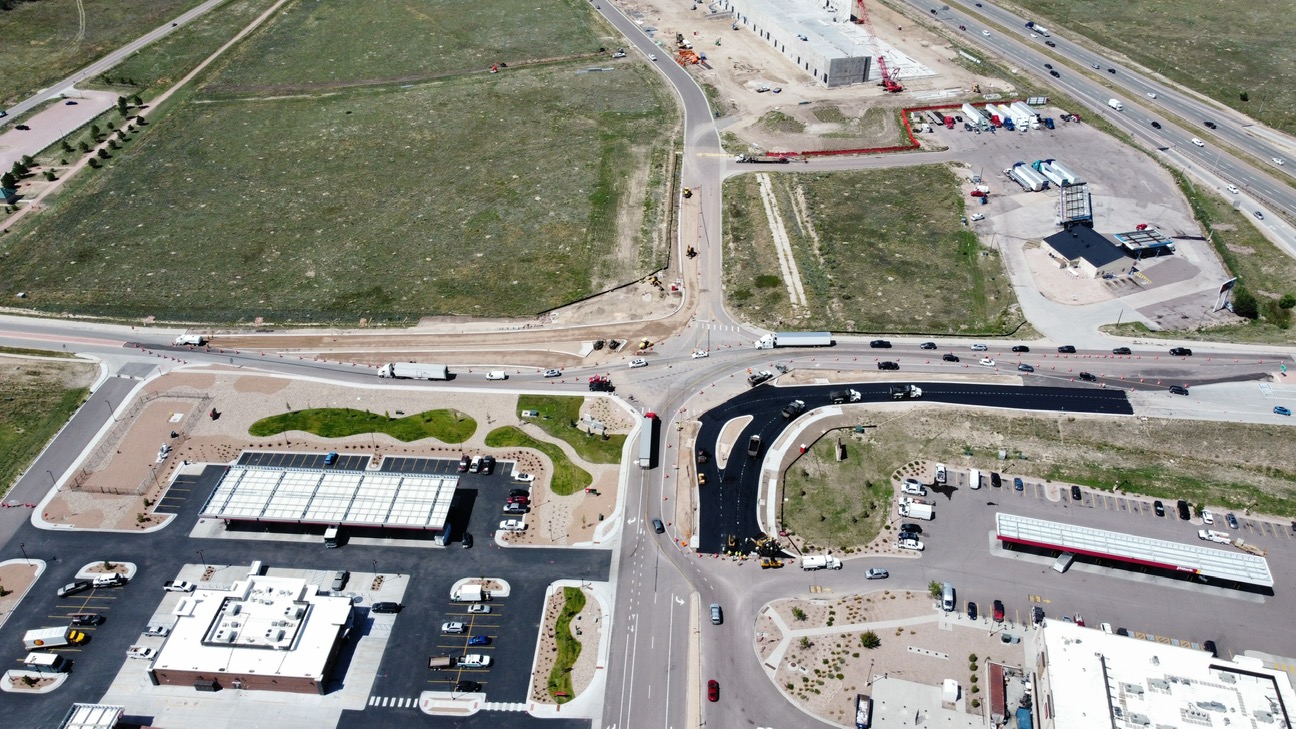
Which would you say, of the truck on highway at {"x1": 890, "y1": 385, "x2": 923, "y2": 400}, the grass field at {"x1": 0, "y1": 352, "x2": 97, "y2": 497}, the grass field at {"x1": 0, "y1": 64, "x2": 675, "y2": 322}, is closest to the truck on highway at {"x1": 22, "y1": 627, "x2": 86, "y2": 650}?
the grass field at {"x1": 0, "y1": 352, "x2": 97, "y2": 497}

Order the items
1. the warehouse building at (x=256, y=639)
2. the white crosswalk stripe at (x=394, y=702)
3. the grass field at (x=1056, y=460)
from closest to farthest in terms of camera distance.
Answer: the white crosswalk stripe at (x=394, y=702) < the warehouse building at (x=256, y=639) < the grass field at (x=1056, y=460)

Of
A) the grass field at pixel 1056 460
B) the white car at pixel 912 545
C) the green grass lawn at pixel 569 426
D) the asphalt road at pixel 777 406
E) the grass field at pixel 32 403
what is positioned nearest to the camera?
the white car at pixel 912 545

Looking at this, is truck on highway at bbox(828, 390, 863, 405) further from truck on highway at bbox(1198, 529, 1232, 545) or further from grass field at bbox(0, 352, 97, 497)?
grass field at bbox(0, 352, 97, 497)

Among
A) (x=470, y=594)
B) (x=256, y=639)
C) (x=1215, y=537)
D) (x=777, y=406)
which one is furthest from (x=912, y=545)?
(x=256, y=639)

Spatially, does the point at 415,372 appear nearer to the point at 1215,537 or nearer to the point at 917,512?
the point at 917,512

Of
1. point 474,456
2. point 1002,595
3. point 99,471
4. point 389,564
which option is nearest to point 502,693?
point 389,564

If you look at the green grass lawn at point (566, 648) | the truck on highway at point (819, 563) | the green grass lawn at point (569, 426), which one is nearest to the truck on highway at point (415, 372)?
the green grass lawn at point (569, 426)

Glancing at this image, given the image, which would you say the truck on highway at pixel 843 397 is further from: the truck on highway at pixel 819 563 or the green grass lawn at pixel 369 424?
the green grass lawn at pixel 369 424
